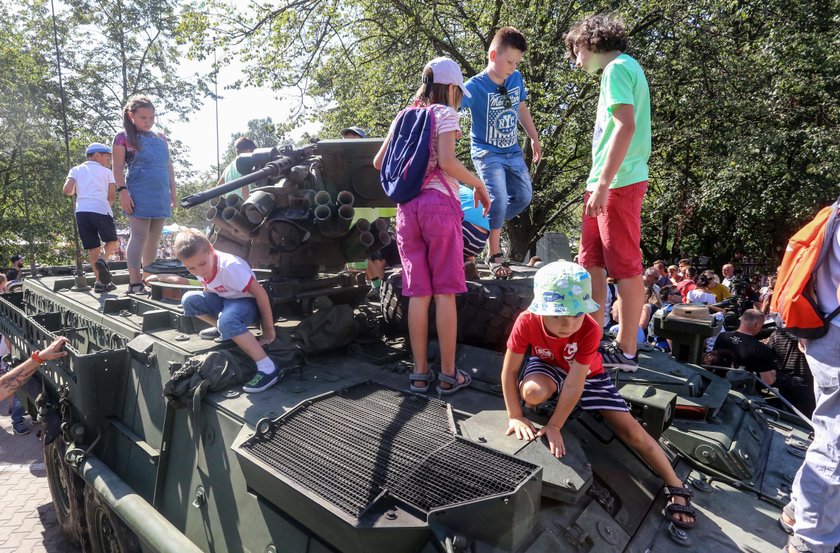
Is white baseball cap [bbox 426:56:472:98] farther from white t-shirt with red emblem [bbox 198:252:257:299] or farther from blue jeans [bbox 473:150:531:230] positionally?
white t-shirt with red emblem [bbox 198:252:257:299]

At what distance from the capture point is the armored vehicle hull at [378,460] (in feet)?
6.75

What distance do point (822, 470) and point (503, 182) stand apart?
2.61 metres

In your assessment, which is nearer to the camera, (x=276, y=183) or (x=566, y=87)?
(x=276, y=183)

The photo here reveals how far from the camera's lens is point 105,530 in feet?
12.7

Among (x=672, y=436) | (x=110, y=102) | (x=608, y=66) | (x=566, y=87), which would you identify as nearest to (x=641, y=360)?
(x=672, y=436)

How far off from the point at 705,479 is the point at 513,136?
263cm

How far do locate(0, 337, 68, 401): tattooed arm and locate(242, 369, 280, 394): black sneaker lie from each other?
1.84 metres

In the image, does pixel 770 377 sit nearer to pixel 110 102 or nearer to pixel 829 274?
pixel 829 274

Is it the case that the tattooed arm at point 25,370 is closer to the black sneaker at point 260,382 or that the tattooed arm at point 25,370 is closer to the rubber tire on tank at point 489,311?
the black sneaker at point 260,382

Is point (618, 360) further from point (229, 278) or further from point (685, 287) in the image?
point (685, 287)

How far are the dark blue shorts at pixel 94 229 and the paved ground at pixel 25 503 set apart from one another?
2.58 meters

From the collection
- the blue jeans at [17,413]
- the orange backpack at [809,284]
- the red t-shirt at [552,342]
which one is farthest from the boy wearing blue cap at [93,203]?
the orange backpack at [809,284]

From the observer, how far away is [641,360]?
145 inches

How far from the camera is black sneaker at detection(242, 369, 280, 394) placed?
299 cm
